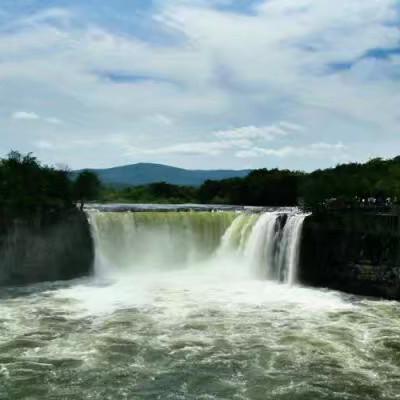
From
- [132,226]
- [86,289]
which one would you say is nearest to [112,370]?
[86,289]

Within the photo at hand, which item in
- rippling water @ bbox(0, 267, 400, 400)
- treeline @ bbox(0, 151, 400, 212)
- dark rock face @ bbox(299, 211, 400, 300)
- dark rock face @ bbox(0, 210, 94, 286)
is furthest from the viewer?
treeline @ bbox(0, 151, 400, 212)

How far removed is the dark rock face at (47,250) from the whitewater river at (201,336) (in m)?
1.01

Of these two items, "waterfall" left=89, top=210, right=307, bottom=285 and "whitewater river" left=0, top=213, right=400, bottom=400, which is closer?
"whitewater river" left=0, top=213, right=400, bottom=400

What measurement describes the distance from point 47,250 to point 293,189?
30.7 meters

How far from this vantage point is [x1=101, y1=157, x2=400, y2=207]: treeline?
2706 cm

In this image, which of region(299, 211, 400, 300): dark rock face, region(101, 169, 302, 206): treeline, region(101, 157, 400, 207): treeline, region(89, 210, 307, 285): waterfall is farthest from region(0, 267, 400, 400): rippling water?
region(101, 169, 302, 206): treeline

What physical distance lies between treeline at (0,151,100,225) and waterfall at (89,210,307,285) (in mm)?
2044

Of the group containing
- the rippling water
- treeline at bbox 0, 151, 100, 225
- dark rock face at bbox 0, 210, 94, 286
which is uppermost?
treeline at bbox 0, 151, 100, 225

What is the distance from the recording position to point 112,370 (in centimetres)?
1259

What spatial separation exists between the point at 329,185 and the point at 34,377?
19024mm

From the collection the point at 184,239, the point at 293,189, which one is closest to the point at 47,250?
the point at 184,239

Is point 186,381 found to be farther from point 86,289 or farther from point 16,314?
point 86,289

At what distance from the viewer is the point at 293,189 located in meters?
51.1

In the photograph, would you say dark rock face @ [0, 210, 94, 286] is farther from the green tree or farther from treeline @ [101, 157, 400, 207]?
treeline @ [101, 157, 400, 207]
